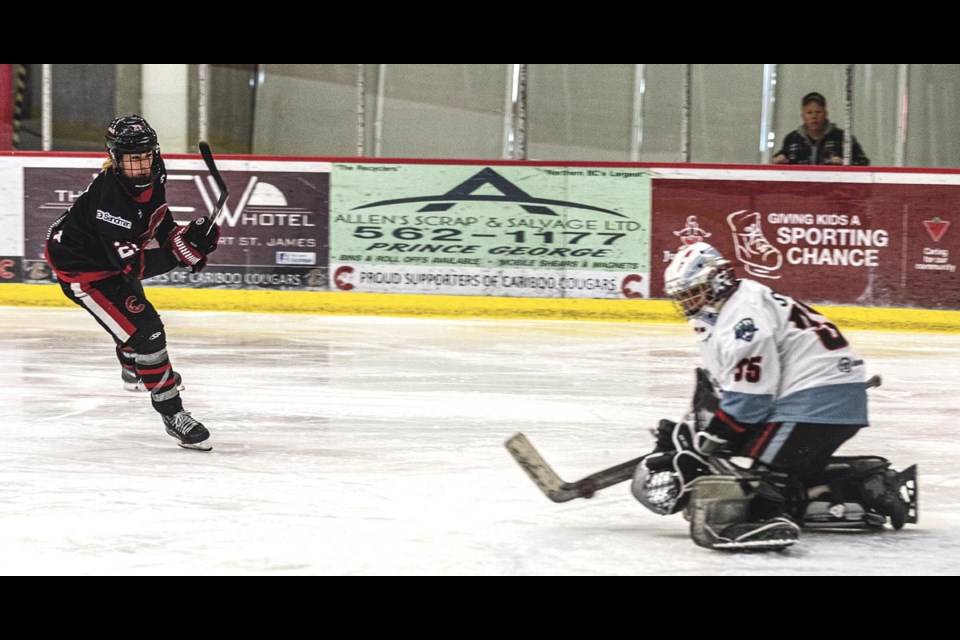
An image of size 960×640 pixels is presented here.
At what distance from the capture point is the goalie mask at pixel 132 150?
16.6 ft

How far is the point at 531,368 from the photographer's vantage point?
7.71 metres

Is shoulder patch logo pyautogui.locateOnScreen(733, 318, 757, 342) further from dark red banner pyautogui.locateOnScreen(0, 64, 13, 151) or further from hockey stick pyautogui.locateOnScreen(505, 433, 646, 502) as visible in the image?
dark red banner pyautogui.locateOnScreen(0, 64, 13, 151)

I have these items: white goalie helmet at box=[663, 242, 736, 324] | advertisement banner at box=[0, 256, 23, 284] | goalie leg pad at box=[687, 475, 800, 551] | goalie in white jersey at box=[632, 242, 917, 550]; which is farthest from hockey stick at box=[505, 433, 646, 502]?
advertisement banner at box=[0, 256, 23, 284]

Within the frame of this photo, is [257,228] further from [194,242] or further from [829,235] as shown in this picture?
[194,242]

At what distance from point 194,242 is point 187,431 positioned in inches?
31.2

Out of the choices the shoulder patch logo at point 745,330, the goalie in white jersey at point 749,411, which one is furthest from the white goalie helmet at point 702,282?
the shoulder patch logo at point 745,330

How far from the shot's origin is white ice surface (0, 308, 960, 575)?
360cm

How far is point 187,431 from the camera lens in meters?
5.18

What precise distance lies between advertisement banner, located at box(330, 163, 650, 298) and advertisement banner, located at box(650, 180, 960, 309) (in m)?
0.32

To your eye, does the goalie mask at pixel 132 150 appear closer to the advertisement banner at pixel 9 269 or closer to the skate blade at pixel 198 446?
the skate blade at pixel 198 446

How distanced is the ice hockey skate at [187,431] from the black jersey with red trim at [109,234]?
2.15 ft

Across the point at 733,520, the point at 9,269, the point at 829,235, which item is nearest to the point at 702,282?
the point at 733,520

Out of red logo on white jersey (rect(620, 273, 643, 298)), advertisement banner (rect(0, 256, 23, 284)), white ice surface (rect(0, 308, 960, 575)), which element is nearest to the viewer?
white ice surface (rect(0, 308, 960, 575))

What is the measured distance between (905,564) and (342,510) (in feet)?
5.82
